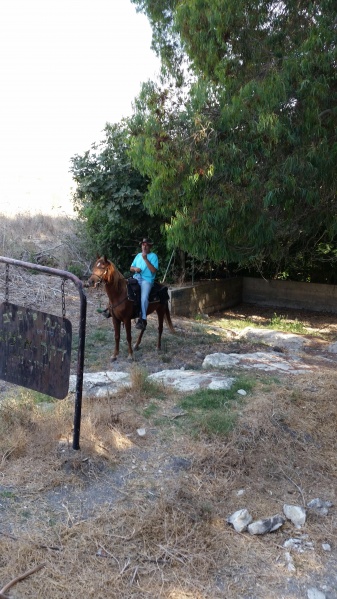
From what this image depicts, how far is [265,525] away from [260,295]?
15.7 metres

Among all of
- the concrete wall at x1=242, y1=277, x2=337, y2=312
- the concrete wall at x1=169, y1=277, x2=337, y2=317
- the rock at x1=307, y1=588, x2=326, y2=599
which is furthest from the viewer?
the concrete wall at x1=242, y1=277, x2=337, y2=312

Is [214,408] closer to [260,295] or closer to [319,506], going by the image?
[319,506]

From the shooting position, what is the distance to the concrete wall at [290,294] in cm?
1838

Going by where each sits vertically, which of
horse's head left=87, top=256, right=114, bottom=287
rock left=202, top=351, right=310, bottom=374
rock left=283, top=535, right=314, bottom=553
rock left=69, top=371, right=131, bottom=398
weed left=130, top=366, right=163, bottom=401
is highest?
horse's head left=87, top=256, right=114, bottom=287

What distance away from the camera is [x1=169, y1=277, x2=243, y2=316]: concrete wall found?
15156 millimetres

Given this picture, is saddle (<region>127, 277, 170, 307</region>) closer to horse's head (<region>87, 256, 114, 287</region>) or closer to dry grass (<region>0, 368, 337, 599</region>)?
horse's head (<region>87, 256, 114, 287</region>)

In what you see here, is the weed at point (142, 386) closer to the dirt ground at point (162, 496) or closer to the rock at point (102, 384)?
the dirt ground at point (162, 496)

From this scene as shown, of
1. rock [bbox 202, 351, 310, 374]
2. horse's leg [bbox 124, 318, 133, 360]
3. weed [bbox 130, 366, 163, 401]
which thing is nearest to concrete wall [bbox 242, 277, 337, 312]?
rock [bbox 202, 351, 310, 374]

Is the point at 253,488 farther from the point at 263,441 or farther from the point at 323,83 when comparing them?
the point at 323,83

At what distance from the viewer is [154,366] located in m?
9.05

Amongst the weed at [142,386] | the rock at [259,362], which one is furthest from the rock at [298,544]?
the rock at [259,362]

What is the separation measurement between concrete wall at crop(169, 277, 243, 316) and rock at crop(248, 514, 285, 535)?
35.3 feet

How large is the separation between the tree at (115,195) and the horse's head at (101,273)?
6506 millimetres

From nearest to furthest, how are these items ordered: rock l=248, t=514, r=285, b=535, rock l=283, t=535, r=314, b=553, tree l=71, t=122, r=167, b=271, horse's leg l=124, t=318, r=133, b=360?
rock l=283, t=535, r=314, b=553 → rock l=248, t=514, r=285, b=535 → horse's leg l=124, t=318, r=133, b=360 → tree l=71, t=122, r=167, b=271
